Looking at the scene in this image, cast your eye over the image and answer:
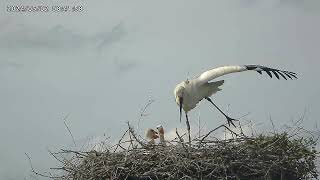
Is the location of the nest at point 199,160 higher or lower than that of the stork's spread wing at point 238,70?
lower

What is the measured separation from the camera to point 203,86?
337 inches

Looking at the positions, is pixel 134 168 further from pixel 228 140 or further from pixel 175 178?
pixel 228 140

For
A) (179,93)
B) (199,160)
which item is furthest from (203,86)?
(199,160)

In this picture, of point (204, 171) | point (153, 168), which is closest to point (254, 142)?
point (204, 171)

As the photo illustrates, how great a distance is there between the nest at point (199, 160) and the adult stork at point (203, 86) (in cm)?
129

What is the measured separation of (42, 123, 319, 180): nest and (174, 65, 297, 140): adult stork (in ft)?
4.23

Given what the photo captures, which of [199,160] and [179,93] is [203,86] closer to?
[179,93]

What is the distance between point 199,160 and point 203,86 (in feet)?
6.85

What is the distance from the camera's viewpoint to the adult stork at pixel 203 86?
8.20 m

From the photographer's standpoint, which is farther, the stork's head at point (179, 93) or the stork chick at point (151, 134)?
the stork's head at point (179, 93)

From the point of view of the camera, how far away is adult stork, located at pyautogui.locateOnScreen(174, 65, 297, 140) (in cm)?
820

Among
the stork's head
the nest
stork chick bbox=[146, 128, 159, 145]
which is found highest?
the stork's head

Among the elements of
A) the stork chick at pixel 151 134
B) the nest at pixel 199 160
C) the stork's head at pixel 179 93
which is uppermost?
the stork's head at pixel 179 93

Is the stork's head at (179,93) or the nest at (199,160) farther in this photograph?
the stork's head at (179,93)
